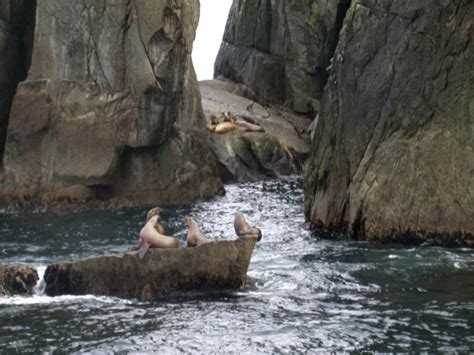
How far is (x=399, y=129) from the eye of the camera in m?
24.4

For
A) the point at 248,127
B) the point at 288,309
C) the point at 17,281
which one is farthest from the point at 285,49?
the point at 288,309

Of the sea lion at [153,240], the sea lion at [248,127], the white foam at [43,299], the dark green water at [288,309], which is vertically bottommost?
the white foam at [43,299]

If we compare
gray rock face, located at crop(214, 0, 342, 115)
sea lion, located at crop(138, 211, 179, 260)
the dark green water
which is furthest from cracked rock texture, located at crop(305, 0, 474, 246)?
gray rock face, located at crop(214, 0, 342, 115)

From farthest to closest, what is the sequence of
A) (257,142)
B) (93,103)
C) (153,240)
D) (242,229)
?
1. (257,142)
2. (93,103)
3. (242,229)
4. (153,240)

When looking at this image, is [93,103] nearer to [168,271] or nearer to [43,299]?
[43,299]

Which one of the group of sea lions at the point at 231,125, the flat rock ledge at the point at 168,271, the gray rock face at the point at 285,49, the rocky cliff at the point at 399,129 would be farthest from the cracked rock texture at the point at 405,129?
the gray rock face at the point at 285,49

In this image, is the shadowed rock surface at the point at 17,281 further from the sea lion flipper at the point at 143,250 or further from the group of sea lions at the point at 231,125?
the group of sea lions at the point at 231,125

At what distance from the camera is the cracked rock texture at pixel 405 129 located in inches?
920

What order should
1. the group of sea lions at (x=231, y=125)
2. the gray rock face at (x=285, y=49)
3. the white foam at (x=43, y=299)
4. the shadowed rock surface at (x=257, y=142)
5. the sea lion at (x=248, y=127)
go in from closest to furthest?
the white foam at (x=43, y=299), the shadowed rock surface at (x=257, y=142), the group of sea lions at (x=231, y=125), the sea lion at (x=248, y=127), the gray rock face at (x=285, y=49)

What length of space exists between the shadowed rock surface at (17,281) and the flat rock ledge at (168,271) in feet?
3.64

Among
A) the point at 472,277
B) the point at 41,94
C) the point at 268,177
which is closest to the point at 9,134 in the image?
the point at 41,94

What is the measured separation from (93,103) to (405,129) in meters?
12.4

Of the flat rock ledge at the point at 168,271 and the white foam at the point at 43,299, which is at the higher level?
the flat rock ledge at the point at 168,271

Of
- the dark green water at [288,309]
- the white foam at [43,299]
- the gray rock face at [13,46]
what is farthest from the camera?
the gray rock face at [13,46]
